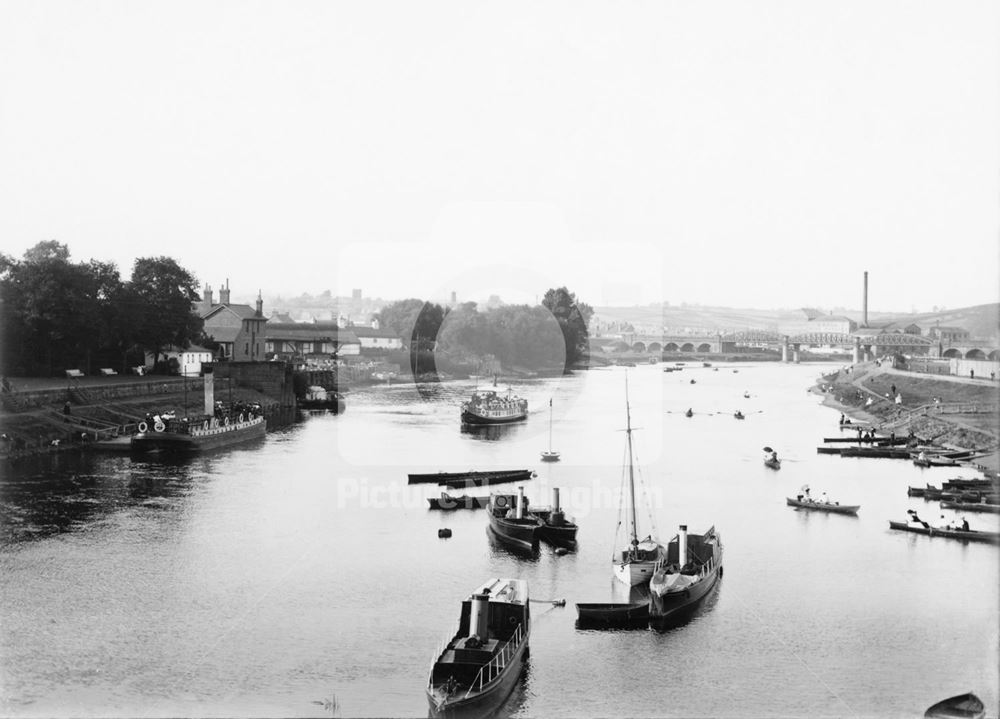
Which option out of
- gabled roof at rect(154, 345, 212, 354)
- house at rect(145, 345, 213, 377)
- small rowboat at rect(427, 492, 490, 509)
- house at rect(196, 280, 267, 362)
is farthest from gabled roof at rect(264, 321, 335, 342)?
small rowboat at rect(427, 492, 490, 509)

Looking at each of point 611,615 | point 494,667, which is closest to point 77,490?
point 611,615

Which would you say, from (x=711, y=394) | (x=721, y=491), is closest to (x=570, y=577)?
(x=721, y=491)

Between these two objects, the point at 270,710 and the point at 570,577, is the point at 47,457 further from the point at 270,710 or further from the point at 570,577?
the point at 270,710

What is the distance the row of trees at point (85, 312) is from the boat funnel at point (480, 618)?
100 ft

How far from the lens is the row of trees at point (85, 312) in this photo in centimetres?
4022

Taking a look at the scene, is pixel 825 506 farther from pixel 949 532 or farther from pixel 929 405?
pixel 929 405

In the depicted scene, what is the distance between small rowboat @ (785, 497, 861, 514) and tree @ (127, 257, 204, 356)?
30.9 m

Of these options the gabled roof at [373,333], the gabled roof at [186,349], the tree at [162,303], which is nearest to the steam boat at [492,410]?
the tree at [162,303]

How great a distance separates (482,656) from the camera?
1395 centimetres

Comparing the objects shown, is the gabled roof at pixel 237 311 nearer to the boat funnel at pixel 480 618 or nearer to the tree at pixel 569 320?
the tree at pixel 569 320

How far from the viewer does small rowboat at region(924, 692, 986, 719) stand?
12961 millimetres

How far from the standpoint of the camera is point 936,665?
50.1ft

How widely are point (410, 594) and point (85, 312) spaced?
92.5ft

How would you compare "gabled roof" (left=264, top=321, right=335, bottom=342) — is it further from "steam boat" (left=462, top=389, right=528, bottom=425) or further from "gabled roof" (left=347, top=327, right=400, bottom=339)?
"steam boat" (left=462, top=389, right=528, bottom=425)
